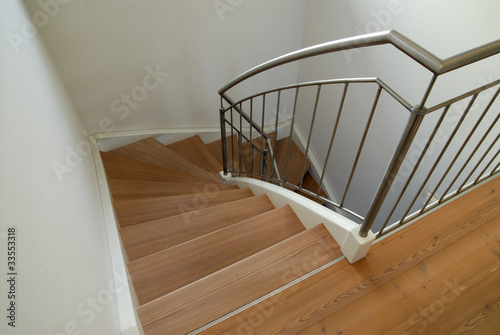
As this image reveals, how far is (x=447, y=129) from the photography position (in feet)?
6.54

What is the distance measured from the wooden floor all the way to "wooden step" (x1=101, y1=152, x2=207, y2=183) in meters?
1.77

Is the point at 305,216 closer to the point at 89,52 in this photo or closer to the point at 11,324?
the point at 11,324

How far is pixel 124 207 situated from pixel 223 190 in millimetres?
820

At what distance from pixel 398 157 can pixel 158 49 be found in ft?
7.48

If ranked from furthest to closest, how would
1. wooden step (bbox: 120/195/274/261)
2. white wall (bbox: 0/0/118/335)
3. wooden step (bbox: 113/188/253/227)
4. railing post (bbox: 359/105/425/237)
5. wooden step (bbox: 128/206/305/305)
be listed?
wooden step (bbox: 113/188/253/227), wooden step (bbox: 120/195/274/261), wooden step (bbox: 128/206/305/305), railing post (bbox: 359/105/425/237), white wall (bbox: 0/0/118/335)

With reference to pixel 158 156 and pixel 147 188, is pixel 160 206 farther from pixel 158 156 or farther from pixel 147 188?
pixel 158 156

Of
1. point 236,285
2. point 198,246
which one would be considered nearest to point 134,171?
point 198,246

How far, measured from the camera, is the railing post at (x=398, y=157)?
83cm

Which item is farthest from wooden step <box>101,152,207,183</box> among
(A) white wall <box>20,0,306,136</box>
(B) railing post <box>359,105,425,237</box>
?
(B) railing post <box>359,105,425,237</box>

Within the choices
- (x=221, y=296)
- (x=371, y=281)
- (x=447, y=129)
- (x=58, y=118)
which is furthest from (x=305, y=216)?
(x=58, y=118)

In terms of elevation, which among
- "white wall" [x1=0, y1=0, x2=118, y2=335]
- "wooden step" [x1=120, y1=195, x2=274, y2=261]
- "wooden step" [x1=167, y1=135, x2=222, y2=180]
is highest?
"white wall" [x1=0, y1=0, x2=118, y2=335]

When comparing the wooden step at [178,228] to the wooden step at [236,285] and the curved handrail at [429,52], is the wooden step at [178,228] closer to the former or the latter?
the wooden step at [236,285]

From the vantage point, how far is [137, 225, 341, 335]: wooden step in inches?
44.2

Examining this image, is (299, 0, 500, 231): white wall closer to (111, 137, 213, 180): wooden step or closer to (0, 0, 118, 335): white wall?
(111, 137, 213, 180): wooden step
